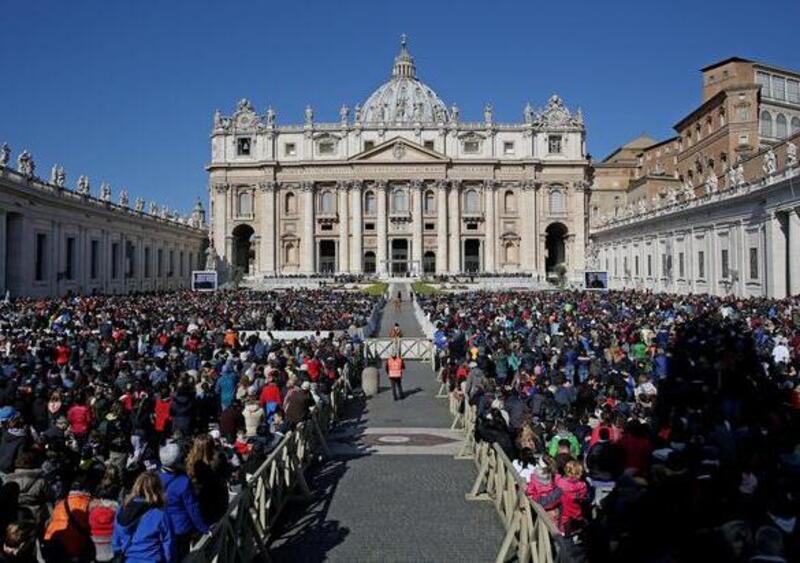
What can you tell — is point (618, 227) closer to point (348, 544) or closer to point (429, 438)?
point (429, 438)

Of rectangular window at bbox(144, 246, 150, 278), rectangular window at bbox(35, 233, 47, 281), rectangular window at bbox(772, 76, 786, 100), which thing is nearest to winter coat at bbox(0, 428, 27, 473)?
rectangular window at bbox(35, 233, 47, 281)

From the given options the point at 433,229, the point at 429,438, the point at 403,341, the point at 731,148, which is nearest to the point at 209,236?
the point at 433,229

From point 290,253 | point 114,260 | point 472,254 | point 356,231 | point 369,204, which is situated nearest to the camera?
point 114,260

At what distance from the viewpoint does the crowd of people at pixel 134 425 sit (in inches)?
225

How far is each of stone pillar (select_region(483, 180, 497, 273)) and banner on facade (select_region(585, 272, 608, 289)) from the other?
37.6 metres

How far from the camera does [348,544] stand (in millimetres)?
8508

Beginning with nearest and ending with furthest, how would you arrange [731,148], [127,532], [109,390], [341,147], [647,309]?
[127,532] < [109,390] < [647,309] < [731,148] < [341,147]

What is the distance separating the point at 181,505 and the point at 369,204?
79.3 m

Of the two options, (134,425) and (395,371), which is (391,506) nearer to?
(134,425)

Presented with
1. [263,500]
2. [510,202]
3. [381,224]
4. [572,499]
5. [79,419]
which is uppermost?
[510,202]

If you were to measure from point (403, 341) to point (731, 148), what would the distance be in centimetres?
3985

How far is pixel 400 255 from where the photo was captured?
85.4m

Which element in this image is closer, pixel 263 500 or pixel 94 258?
pixel 263 500

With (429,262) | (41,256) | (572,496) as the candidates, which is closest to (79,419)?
(572,496)
